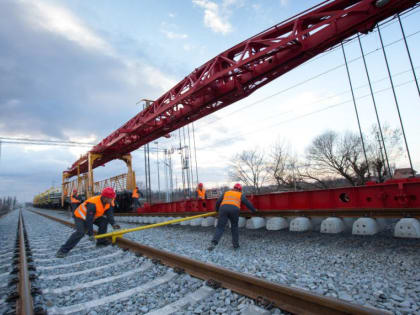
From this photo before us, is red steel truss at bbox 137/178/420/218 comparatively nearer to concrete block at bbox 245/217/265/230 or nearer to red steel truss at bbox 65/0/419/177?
concrete block at bbox 245/217/265/230

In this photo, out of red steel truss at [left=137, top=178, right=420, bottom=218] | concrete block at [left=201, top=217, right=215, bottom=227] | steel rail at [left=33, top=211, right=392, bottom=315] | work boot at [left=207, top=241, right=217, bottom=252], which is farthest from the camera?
concrete block at [left=201, top=217, right=215, bottom=227]

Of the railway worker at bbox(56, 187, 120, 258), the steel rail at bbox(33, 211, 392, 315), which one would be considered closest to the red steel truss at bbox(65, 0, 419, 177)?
the railway worker at bbox(56, 187, 120, 258)

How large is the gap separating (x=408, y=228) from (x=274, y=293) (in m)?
2.88

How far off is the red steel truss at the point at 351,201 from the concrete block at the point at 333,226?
20 cm

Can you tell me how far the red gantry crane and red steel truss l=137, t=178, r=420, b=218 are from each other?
10.9ft

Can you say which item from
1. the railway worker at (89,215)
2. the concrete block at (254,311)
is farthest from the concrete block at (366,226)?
the railway worker at (89,215)

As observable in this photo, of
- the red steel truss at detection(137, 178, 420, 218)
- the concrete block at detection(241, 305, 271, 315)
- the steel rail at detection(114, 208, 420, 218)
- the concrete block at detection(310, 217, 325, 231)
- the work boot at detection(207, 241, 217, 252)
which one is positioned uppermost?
the red steel truss at detection(137, 178, 420, 218)

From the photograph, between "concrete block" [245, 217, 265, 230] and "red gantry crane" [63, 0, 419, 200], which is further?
"concrete block" [245, 217, 265, 230]

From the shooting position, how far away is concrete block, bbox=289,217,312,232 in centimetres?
533

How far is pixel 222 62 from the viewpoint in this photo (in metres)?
7.85

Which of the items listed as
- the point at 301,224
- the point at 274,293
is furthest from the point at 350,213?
the point at 274,293

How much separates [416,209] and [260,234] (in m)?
3.36

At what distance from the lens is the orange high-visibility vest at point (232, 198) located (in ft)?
18.2

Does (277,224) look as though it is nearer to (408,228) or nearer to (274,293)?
(408,228)
